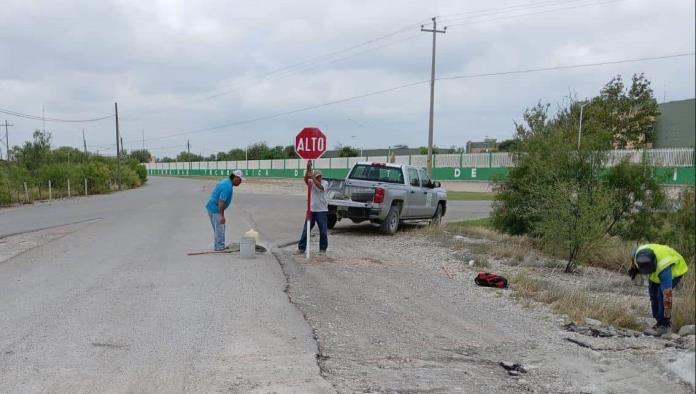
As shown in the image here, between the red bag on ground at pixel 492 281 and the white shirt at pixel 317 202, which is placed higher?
the white shirt at pixel 317 202

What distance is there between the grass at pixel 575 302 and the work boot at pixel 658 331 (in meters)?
0.19

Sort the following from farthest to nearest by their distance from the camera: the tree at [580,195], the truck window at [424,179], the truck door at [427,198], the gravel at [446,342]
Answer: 1. the truck window at [424,179]
2. the truck door at [427,198]
3. the tree at [580,195]
4. the gravel at [446,342]

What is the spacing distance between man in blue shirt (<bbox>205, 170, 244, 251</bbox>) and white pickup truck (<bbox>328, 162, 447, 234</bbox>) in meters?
4.12

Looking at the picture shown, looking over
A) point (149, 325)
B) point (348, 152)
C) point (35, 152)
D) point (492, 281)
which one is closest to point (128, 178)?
point (35, 152)

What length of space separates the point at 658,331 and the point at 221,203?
814cm

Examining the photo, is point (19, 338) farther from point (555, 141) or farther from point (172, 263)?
point (555, 141)

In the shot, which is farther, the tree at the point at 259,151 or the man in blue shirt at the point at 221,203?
the tree at the point at 259,151

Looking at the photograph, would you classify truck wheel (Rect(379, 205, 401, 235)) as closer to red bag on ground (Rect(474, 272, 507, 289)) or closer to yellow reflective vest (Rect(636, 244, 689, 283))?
red bag on ground (Rect(474, 272, 507, 289))

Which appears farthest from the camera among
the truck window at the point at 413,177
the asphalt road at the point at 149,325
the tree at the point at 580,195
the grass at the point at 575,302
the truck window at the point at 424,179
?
the truck window at the point at 424,179

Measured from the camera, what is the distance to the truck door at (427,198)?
17703 millimetres

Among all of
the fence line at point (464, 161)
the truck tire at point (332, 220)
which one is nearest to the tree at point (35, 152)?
the fence line at point (464, 161)

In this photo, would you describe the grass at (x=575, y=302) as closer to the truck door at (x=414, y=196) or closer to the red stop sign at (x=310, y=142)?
the red stop sign at (x=310, y=142)

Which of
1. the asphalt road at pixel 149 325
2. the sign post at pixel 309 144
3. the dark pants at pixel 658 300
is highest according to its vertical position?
the sign post at pixel 309 144

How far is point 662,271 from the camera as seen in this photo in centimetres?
690
